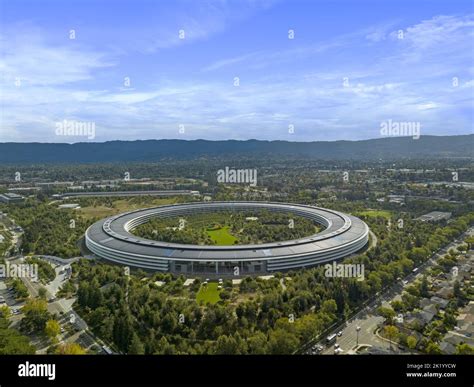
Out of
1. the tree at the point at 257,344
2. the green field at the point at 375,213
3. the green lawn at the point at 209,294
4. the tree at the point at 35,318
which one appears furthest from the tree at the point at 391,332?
the green field at the point at 375,213

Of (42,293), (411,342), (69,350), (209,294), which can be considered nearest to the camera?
(69,350)

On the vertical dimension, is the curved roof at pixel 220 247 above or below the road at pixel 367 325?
above

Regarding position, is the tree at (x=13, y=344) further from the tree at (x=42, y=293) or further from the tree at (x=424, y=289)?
the tree at (x=424, y=289)

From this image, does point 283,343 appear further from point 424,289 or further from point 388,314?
point 424,289

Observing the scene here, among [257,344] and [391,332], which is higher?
[257,344]

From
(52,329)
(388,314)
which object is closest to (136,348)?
(52,329)

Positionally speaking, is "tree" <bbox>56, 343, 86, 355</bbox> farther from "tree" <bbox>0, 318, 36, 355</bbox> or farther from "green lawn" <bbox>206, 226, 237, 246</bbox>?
"green lawn" <bbox>206, 226, 237, 246</bbox>

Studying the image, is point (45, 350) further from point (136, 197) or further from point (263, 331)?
point (136, 197)
